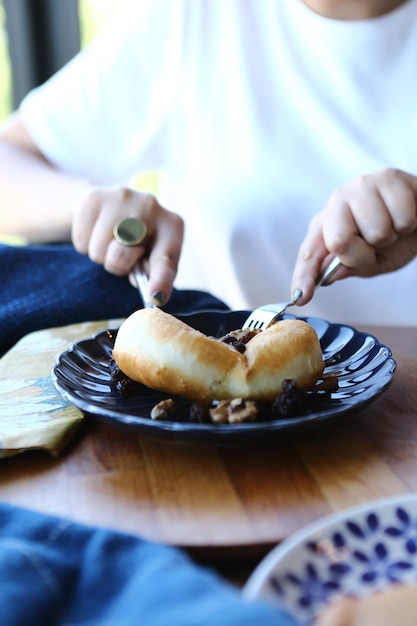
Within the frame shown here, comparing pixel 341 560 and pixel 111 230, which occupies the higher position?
pixel 341 560

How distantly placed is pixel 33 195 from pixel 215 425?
2.70 ft

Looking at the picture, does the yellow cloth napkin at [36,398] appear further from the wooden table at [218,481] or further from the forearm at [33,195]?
the forearm at [33,195]

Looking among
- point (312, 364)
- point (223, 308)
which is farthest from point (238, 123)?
point (312, 364)

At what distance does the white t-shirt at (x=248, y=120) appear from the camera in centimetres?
120

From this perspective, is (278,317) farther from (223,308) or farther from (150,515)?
(150,515)

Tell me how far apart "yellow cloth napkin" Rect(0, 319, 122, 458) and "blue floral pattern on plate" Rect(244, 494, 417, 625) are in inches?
9.5

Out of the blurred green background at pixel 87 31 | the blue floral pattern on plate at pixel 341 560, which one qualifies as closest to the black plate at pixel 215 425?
the blue floral pattern on plate at pixel 341 560

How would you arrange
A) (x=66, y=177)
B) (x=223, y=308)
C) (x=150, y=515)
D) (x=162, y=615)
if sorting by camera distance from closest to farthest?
(x=162, y=615) → (x=150, y=515) → (x=223, y=308) → (x=66, y=177)

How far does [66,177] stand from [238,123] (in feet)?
1.03

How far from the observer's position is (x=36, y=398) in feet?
2.10

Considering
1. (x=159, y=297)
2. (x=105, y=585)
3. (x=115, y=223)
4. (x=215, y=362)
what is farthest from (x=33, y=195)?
(x=105, y=585)

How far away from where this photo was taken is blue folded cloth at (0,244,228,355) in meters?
0.89

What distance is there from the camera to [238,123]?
1.27 metres

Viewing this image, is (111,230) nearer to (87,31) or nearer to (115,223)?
(115,223)
